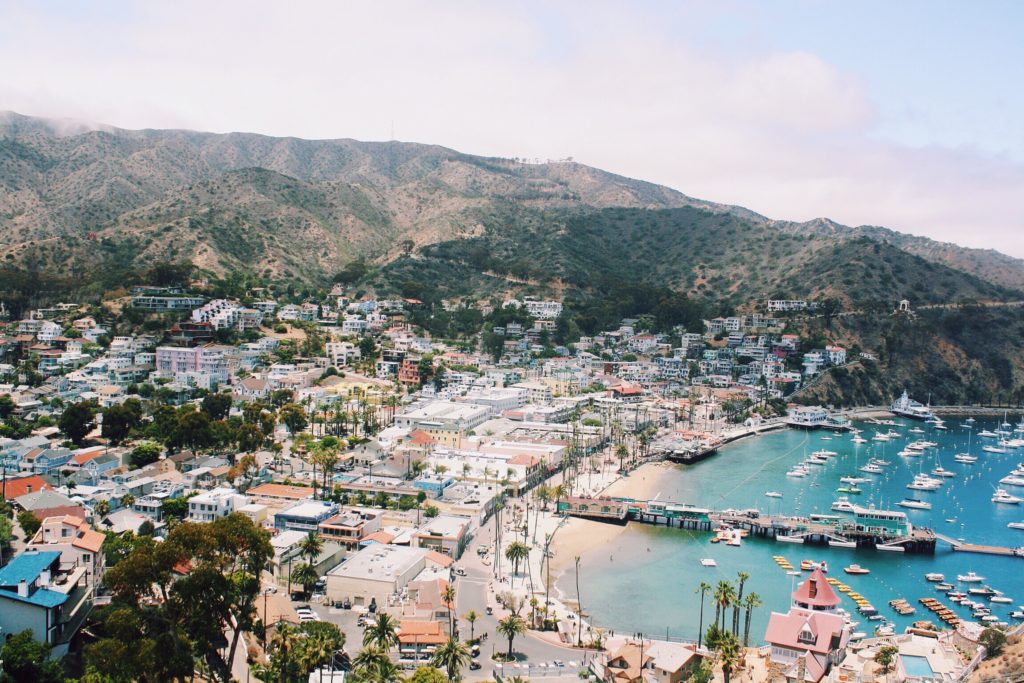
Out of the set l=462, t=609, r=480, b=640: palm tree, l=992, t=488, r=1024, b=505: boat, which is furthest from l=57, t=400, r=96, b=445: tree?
l=992, t=488, r=1024, b=505: boat

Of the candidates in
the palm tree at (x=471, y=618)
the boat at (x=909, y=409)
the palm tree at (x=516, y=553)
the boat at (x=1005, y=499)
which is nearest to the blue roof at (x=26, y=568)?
the palm tree at (x=471, y=618)

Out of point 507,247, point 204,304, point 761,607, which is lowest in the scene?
point 761,607

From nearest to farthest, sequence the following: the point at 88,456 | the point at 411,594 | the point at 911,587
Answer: the point at 411,594, the point at 911,587, the point at 88,456

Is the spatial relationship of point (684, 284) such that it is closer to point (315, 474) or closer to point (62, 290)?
point (62, 290)

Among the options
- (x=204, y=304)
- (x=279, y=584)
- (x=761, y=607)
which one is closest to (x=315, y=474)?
(x=279, y=584)

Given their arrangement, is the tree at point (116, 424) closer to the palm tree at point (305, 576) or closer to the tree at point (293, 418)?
the tree at point (293, 418)

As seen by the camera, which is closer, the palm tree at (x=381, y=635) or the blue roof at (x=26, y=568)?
the blue roof at (x=26, y=568)
